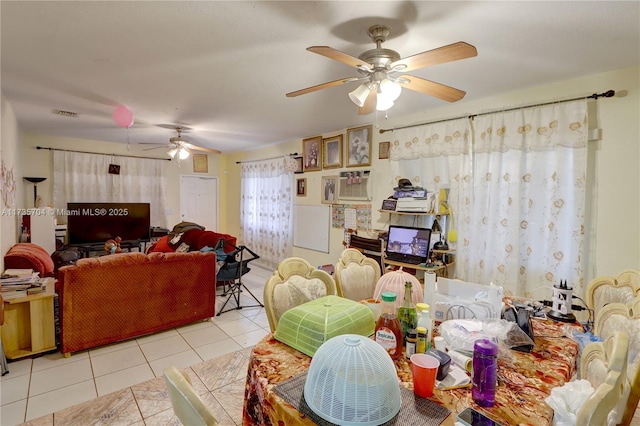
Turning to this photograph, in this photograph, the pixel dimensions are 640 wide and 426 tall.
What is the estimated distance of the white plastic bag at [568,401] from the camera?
92 centimetres

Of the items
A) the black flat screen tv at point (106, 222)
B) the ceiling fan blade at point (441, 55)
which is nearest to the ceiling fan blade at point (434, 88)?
the ceiling fan blade at point (441, 55)

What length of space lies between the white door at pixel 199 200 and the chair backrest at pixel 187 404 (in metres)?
6.75

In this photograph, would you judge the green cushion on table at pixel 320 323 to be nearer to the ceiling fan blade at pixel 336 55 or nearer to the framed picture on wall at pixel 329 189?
the ceiling fan blade at pixel 336 55

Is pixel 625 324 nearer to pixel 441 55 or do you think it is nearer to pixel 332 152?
pixel 441 55

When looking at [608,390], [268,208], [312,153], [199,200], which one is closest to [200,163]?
[199,200]

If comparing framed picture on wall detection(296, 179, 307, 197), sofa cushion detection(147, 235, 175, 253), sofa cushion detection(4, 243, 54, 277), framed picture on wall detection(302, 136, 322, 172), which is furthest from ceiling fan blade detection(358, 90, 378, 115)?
sofa cushion detection(147, 235, 175, 253)

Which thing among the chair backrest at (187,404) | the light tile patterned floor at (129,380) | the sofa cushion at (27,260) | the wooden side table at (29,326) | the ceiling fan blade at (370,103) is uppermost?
the ceiling fan blade at (370,103)

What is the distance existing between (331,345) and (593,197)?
2.84 metres

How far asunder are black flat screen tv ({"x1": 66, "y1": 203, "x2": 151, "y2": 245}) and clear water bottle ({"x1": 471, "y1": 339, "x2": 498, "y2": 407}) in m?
6.45

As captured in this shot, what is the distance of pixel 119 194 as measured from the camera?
241 inches

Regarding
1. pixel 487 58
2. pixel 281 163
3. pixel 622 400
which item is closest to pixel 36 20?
pixel 487 58

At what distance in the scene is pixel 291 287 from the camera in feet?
6.12

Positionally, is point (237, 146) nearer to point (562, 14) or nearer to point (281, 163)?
point (281, 163)

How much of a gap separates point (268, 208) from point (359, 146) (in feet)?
8.38
